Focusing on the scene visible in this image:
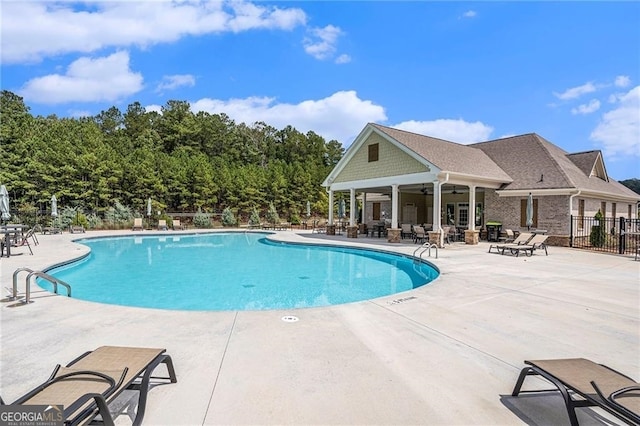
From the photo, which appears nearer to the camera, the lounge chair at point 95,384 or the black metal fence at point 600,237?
the lounge chair at point 95,384

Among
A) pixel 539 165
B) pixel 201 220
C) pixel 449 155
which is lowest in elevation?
pixel 201 220

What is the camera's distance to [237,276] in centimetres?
1035

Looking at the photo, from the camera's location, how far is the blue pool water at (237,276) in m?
7.79

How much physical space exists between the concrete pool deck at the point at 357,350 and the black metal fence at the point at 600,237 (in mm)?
9437

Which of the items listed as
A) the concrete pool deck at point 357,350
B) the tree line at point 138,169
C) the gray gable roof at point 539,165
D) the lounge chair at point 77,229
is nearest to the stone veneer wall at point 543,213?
the gray gable roof at point 539,165

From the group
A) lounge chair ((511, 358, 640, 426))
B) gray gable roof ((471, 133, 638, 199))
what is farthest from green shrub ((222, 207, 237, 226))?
lounge chair ((511, 358, 640, 426))

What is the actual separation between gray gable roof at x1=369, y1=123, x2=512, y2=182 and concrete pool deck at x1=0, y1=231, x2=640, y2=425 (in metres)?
10.5

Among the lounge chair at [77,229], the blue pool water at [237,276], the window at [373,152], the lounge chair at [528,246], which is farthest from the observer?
the lounge chair at [77,229]

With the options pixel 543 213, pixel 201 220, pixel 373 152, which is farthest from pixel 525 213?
pixel 201 220

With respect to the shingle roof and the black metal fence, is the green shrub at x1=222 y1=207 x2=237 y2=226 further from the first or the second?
the shingle roof

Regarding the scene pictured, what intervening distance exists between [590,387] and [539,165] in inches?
736

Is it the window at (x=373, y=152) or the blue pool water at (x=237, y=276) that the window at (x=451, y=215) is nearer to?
the window at (x=373, y=152)

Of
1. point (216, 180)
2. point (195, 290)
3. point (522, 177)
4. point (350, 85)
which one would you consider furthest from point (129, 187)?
point (522, 177)

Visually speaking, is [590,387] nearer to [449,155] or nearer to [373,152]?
[449,155]
